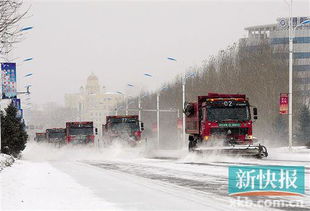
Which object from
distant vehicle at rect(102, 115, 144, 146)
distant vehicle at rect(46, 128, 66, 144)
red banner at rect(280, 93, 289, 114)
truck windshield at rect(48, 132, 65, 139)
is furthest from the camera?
truck windshield at rect(48, 132, 65, 139)

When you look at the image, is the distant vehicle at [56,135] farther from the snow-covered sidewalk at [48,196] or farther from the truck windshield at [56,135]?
the snow-covered sidewalk at [48,196]

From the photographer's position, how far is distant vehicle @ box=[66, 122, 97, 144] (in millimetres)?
50875

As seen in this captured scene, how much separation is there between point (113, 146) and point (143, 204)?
32725 millimetres

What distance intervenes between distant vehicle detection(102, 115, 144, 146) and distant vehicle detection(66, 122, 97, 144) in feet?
17.6

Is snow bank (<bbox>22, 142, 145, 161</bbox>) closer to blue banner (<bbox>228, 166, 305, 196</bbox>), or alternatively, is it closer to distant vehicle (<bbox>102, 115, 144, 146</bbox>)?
distant vehicle (<bbox>102, 115, 144, 146</bbox>)

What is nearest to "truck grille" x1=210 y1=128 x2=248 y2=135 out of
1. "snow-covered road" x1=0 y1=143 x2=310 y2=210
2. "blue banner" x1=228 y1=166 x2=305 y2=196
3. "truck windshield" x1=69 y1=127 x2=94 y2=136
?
"snow-covered road" x1=0 y1=143 x2=310 y2=210

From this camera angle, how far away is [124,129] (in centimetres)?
4491

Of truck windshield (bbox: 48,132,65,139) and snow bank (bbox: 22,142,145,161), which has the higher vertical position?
truck windshield (bbox: 48,132,65,139)

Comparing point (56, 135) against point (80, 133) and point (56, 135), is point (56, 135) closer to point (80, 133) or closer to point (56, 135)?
point (56, 135)

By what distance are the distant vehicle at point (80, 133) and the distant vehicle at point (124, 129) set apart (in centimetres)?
535

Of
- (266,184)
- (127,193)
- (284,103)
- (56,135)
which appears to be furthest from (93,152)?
(127,193)

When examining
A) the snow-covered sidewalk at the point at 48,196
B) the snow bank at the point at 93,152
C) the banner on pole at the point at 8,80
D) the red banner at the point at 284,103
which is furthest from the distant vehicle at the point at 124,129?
the snow-covered sidewalk at the point at 48,196

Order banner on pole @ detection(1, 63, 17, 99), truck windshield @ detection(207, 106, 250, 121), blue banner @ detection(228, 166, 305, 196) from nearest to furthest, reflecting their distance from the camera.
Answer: blue banner @ detection(228, 166, 305, 196) → truck windshield @ detection(207, 106, 250, 121) → banner on pole @ detection(1, 63, 17, 99)

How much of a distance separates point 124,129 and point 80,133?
7415mm
